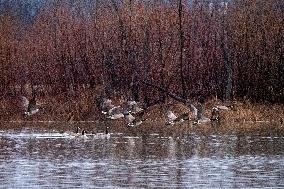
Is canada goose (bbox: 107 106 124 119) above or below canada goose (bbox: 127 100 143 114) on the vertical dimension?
below

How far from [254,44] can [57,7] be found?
48.4 ft

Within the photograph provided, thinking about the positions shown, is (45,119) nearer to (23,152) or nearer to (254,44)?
(254,44)

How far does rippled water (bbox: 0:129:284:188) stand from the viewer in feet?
58.2

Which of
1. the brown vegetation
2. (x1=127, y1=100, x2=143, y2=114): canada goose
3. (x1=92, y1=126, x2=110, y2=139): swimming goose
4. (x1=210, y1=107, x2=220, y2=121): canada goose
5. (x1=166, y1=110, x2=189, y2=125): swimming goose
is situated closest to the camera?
(x1=92, y1=126, x2=110, y2=139): swimming goose

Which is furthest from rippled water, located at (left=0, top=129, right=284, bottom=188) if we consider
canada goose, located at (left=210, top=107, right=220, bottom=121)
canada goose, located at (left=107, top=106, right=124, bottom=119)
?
canada goose, located at (left=210, top=107, right=220, bottom=121)

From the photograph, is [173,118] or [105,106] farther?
[105,106]

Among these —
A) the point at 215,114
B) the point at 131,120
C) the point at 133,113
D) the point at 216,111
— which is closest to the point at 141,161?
the point at 131,120

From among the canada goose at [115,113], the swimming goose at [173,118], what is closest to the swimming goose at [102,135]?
the swimming goose at [173,118]

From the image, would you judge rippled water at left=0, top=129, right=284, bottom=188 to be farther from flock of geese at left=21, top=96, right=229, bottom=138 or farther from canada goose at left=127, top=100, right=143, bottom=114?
canada goose at left=127, top=100, right=143, bottom=114

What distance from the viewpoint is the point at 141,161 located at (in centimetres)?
2211

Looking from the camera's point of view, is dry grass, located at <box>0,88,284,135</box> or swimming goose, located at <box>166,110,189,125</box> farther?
swimming goose, located at <box>166,110,189,125</box>

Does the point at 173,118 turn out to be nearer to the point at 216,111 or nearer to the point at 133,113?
the point at 216,111

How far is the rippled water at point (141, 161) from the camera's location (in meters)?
17.8

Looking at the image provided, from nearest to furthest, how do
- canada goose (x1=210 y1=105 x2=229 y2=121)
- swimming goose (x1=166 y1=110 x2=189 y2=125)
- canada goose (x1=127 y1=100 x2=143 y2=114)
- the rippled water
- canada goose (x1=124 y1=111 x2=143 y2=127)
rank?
the rippled water, swimming goose (x1=166 y1=110 x2=189 y2=125), canada goose (x1=124 y1=111 x2=143 y2=127), canada goose (x1=127 y1=100 x2=143 y2=114), canada goose (x1=210 y1=105 x2=229 y2=121)
